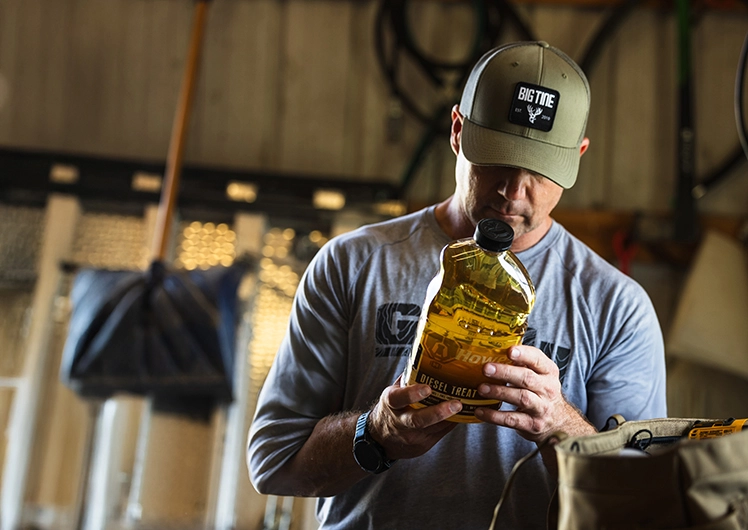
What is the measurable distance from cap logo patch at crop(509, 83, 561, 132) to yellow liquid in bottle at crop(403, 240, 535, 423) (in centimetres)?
28

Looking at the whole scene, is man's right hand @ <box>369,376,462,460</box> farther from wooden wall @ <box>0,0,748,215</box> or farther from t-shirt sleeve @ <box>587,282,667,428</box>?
wooden wall @ <box>0,0,748,215</box>

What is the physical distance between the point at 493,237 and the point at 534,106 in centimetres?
36

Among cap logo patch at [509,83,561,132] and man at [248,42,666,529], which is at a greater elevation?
cap logo patch at [509,83,561,132]

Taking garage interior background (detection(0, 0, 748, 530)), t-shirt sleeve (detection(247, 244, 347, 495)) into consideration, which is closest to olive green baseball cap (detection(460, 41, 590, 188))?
t-shirt sleeve (detection(247, 244, 347, 495))

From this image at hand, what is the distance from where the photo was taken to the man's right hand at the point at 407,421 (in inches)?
43.3

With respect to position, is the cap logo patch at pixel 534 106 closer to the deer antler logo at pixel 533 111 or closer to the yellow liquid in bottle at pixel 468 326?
the deer antler logo at pixel 533 111

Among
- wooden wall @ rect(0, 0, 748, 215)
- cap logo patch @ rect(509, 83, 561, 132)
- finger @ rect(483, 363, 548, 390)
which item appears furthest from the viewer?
wooden wall @ rect(0, 0, 748, 215)

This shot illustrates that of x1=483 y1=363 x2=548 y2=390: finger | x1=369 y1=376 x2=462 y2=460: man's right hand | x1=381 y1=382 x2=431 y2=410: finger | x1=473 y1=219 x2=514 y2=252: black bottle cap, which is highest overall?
x1=473 y1=219 x2=514 y2=252: black bottle cap

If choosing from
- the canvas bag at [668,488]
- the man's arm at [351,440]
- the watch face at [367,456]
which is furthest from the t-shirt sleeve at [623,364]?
the canvas bag at [668,488]

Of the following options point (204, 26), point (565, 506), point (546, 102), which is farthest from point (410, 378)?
point (204, 26)

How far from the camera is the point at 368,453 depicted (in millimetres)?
1257

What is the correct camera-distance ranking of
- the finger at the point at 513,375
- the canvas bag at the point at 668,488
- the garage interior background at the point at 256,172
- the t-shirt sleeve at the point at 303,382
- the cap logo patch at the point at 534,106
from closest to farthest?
the canvas bag at the point at 668,488
the finger at the point at 513,375
the cap logo patch at the point at 534,106
the t-shirt sleeve at the point at 303,382
the garage interior background at the point at 256,172

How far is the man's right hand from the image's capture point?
1099 millimetres

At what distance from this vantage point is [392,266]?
57.7 inches
